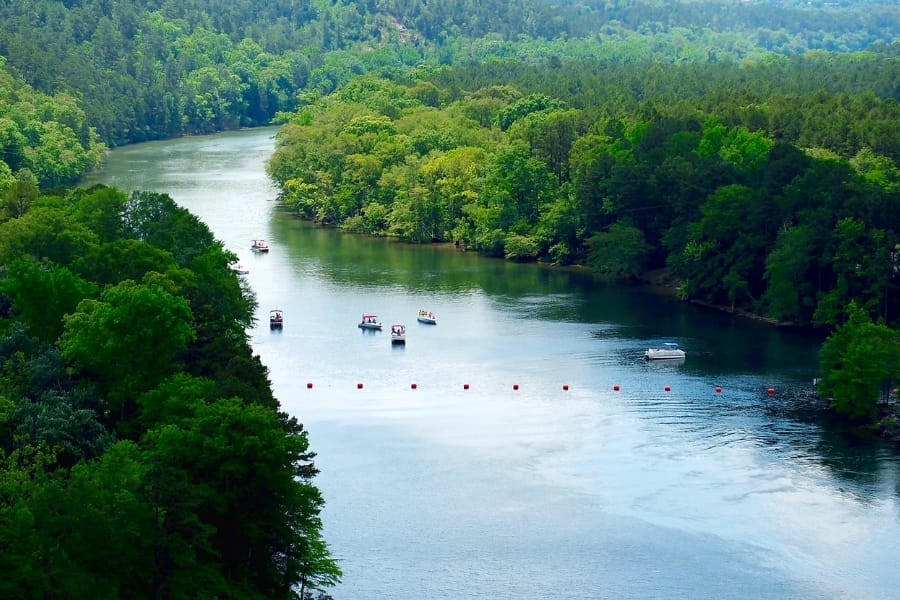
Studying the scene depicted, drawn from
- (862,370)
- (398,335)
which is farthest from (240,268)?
(862,370)

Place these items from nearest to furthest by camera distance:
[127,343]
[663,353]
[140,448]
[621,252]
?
[140,448], [127,343], [663,353], [621,252]

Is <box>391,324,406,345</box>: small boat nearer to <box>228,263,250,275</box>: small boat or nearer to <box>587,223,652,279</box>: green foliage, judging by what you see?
<box>228,263,250,275</box>: small boat

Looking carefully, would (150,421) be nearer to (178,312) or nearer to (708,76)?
(178,312)

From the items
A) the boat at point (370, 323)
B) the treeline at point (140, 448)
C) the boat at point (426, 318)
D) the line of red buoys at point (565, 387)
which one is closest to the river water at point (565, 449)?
the line of red buoys at point (565, 387)

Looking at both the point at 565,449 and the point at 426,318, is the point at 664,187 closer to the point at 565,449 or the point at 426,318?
the point at 426,318

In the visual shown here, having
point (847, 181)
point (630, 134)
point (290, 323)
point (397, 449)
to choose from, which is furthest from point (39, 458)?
point (630, 134)
